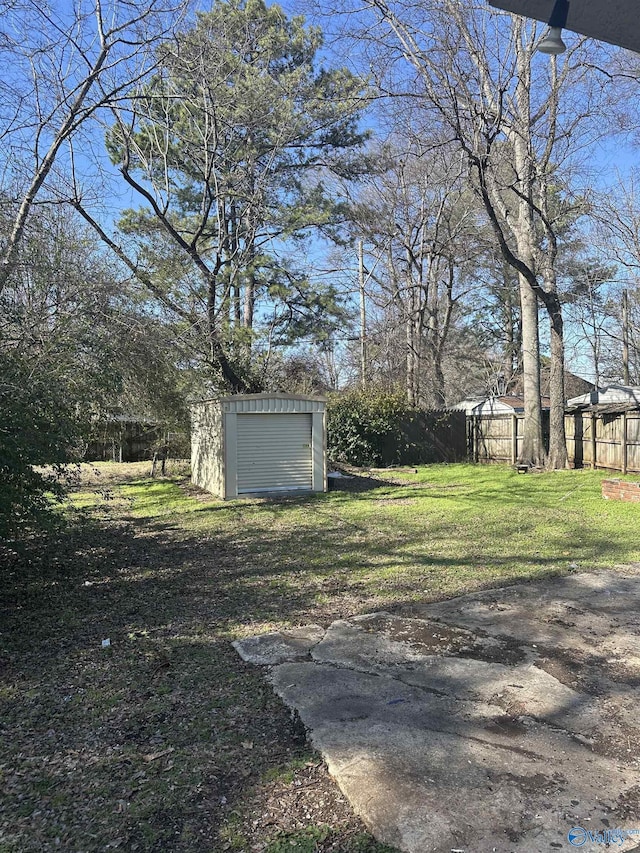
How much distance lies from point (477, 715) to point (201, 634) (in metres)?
2.17

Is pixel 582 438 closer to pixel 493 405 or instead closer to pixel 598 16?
pixel 493 405

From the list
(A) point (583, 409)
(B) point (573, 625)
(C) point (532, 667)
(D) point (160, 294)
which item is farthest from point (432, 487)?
(C) point (532, 667)

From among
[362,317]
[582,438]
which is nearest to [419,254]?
[362,317]

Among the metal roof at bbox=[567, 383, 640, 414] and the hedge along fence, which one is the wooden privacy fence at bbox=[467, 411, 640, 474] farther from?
the hedge along fence

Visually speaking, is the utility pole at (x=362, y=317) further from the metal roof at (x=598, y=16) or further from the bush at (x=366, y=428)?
the metal roof at (x=598, y=16)

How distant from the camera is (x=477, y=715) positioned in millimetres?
3043

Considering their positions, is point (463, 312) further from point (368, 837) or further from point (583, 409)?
point (368, 837)

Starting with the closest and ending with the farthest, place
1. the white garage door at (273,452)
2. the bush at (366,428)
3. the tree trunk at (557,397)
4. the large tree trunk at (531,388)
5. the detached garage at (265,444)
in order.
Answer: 1. the detached garage at (265,444)
2. the white garage door at (273,452)
3. the tree trunk at (557,397)
4. the large tree trunk at (531,388)
5. the bush at (366,428)

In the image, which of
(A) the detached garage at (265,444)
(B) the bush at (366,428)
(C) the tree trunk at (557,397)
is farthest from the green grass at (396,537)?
(B) the bush at (366,428)

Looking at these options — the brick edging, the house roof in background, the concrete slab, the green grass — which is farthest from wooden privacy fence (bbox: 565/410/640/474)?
the concrete slab

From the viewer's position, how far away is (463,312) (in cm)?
2861

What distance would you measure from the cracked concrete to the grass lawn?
21cm

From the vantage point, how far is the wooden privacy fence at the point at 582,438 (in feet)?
44.6

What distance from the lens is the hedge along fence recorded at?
56.3 feet
